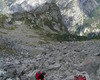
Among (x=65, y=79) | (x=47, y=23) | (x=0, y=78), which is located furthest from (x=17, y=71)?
(x=47, y=23)

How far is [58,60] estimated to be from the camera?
31.5 m

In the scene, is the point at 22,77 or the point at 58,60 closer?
the point at 22,77

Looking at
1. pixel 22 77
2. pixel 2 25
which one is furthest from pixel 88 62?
pixel 2 25

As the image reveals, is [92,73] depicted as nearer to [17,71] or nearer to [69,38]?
[17,71]

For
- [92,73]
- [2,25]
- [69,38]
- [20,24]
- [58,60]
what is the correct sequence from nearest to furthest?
[92,73] < [58,60] < [69,38] < [2,25] < [20,24]

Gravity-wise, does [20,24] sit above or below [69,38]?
above

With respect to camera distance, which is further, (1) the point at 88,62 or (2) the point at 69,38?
(2) the point at 69,38

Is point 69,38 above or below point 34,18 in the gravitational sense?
below

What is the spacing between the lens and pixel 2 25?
6417 inches

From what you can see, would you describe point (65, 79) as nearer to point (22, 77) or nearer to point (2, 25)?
point (22, 77)

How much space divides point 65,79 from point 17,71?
5463mm

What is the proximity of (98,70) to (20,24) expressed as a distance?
6186 inches

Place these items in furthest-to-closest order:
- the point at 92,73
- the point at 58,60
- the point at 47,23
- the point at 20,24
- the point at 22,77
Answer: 1. the point at 47,23
2. the point at 20,24
3. the point at 58,60
4. the point at 92,73
5. the point at 22,77

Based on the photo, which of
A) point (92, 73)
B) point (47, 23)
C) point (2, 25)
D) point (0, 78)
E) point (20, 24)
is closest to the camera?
point (0, 78)
